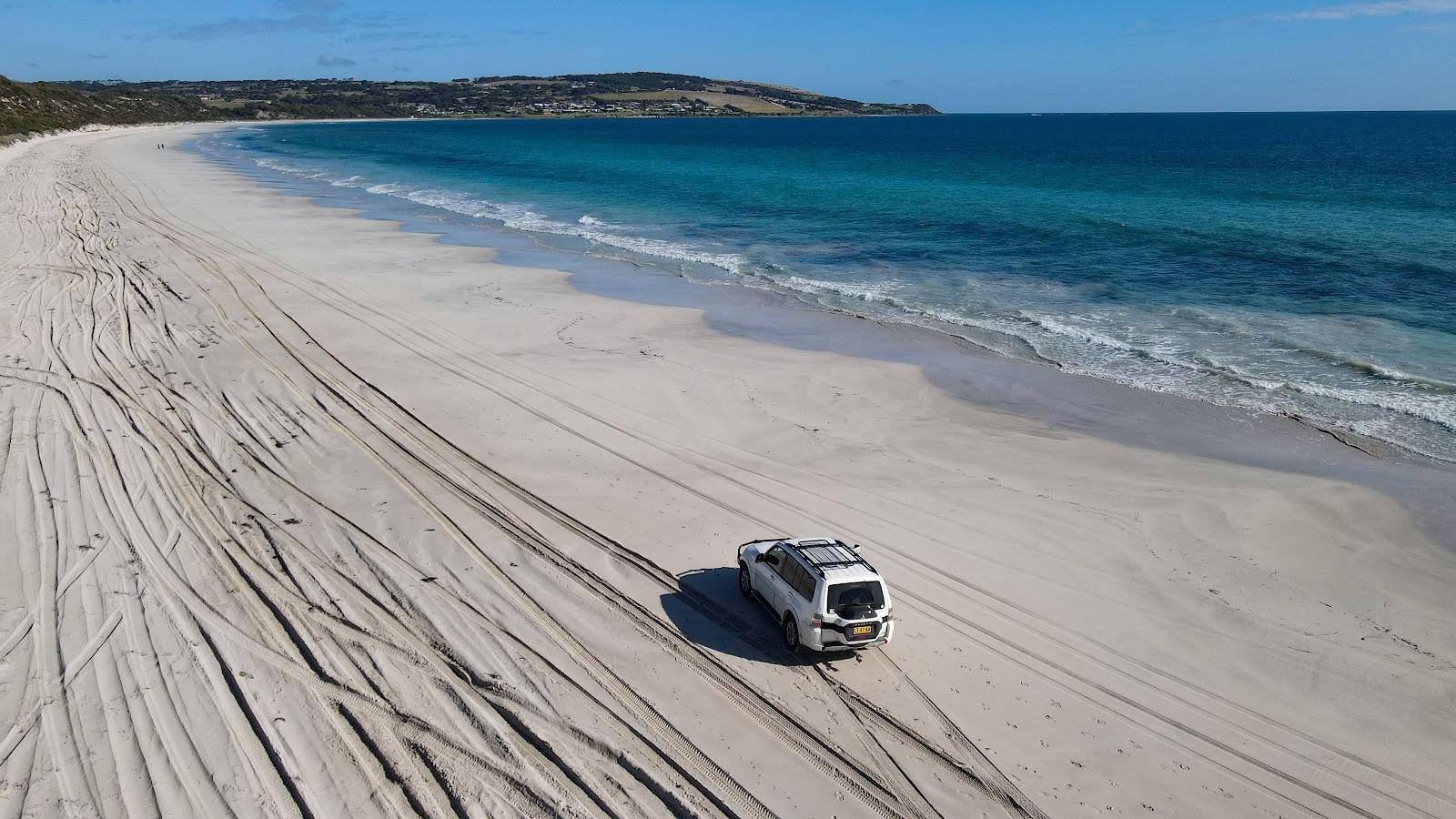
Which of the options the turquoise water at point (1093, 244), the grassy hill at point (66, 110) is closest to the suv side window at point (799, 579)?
the turquoise water at point (1093, 244)

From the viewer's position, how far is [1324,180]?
69.7 metres

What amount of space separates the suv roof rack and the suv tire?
83 cm

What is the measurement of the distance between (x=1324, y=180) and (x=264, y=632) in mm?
81931

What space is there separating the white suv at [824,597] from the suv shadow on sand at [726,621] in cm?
28

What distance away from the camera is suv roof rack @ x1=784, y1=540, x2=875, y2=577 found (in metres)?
12.4

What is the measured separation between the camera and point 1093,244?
45.1 meters

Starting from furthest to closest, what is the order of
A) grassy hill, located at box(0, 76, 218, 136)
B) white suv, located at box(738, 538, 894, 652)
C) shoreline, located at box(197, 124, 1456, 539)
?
grassy hill, located at box(0, 76, 218, 136), shoreline, located at box(197, 124, 1456, 539), white suv, located at box(738, 538, 894, 652)

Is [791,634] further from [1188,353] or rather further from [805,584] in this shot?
[1188,353]

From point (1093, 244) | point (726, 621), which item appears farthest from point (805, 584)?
point (1093, 244)

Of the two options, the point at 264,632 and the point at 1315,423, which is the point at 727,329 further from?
the point at 264,632

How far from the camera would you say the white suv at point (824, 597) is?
1180 centimetres

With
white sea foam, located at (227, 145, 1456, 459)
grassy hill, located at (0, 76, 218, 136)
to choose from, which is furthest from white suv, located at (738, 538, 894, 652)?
grassy hill, located at (0, 76, 218, 136)

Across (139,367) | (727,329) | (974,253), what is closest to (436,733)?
(139,367)

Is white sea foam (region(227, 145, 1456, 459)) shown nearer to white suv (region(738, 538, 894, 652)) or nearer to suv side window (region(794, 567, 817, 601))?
white suv (region(738, 538, 894, 652))
